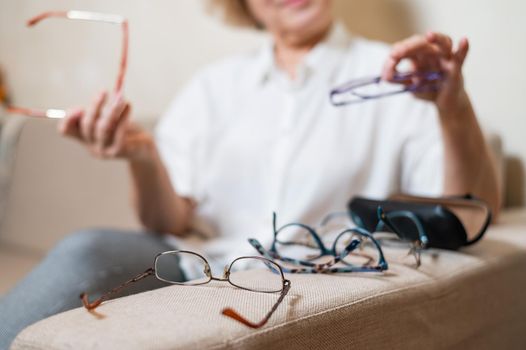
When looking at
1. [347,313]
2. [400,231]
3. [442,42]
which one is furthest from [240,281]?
[442,42]

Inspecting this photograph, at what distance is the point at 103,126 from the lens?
894mm

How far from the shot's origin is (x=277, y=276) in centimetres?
63

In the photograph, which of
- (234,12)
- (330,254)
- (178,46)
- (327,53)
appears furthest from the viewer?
(178,46)

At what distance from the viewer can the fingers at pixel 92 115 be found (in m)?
0.89

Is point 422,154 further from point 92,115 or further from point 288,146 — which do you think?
point 92,115

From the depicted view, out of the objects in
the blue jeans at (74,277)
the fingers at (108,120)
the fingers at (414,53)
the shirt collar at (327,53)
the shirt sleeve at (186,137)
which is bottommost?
the blue jeans at (74,277)

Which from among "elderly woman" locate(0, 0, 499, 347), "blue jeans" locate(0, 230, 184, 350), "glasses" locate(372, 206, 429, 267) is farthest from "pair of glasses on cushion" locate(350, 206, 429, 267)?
"blue jeans" locate(0, 230, 184, 350)

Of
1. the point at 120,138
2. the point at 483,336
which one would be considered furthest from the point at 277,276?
the point at 120,138

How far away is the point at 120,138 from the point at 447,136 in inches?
18.1

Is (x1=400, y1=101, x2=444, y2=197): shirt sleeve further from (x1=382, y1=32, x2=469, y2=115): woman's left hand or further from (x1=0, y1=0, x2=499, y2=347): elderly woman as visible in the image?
(x1=382, y1=32, x2=469, y2=115): woman's left hand

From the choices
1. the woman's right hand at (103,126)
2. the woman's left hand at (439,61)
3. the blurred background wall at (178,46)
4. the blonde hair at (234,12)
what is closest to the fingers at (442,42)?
the woman's left hand at (439,61)

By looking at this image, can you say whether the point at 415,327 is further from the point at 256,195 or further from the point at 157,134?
the point at 157,134

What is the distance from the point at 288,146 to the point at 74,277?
442mm

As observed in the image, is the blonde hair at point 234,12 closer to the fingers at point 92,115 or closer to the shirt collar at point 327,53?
the shirt collar at point 327,53
